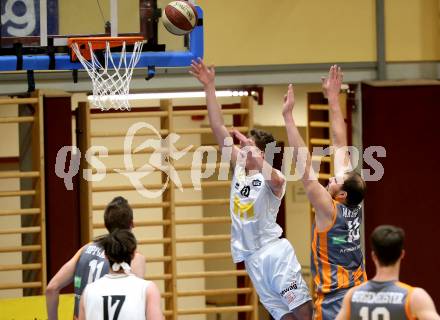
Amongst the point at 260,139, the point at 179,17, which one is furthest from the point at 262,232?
the point at 179,17

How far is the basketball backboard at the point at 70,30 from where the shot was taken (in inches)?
329

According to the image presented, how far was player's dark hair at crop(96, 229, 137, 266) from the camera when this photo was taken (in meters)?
5.89

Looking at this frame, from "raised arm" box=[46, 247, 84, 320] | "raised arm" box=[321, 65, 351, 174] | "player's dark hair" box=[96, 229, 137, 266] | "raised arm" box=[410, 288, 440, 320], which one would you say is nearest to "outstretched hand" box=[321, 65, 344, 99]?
"raised arm" box=[321, 65, 351, 174]

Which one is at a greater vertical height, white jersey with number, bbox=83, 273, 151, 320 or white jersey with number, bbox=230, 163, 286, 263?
white jersey with number, bbox=230, 163, 286, 263

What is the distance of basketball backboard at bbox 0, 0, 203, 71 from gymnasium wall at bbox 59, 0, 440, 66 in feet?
6.75

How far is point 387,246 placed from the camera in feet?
17.7

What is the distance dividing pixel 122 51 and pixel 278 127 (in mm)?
6261

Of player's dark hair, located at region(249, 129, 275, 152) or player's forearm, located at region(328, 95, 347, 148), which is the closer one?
player's forearm, located at region(328, 95, 347, 148)

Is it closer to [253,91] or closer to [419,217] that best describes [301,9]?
[253,91]

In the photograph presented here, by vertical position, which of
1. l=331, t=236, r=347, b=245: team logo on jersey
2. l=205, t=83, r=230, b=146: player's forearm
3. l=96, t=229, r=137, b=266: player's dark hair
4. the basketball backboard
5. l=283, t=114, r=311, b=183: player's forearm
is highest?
the basketball backboard

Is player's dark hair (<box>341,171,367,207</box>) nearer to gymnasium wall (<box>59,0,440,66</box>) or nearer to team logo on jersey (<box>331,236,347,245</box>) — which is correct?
team logo on jersey (<box>331,236,347,245</box>)

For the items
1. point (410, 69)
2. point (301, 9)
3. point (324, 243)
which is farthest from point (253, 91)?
point (324, 243)

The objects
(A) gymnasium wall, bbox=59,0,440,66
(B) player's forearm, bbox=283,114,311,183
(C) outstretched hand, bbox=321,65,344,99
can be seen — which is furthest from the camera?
(A) gymnasium wall, bbox=59,0,440,66

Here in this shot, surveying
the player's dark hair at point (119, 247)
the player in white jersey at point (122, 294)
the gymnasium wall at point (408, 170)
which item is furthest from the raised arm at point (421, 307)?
the gymnasium wall at point (408, 170)
